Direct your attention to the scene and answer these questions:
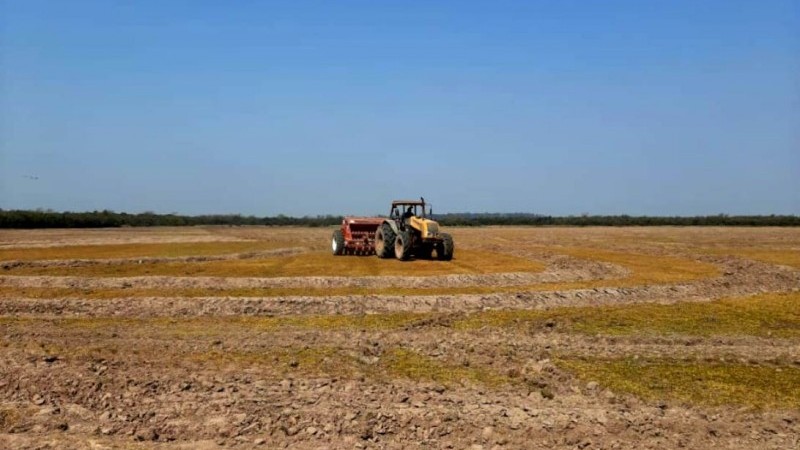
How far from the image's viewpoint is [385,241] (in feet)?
100

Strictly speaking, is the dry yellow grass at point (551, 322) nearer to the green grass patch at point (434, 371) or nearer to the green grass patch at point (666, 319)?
the green grass patch at point (666, 319)

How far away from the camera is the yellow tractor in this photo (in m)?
29.6

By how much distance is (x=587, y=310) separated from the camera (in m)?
16.9

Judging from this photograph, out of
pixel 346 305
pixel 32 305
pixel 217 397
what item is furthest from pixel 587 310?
pixel 32 305

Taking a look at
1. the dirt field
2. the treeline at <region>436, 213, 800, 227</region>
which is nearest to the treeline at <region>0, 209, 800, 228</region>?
the treeline at <region>436, 213, 800, 227</region>

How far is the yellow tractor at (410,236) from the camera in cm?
2956

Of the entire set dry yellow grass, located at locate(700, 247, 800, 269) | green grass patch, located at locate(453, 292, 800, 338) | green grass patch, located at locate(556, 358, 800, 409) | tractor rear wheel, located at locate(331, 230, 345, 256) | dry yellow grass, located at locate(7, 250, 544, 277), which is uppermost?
tractor rear wheel, located at locate(331, 230, 345, 256)

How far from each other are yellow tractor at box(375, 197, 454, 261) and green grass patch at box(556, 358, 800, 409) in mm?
18456

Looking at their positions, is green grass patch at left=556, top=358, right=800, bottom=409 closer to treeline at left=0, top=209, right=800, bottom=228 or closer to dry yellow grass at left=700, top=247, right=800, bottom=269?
dry yellow grass at left=700, top=247, right=800, bottom=269

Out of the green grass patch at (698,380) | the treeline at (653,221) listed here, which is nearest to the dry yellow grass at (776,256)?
the green grass patch at (698,380)

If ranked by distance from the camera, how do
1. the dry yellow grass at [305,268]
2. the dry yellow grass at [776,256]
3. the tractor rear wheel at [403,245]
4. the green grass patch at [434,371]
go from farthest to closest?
the dry yellow grass at [776,256] → the tractor rear wheel at [403,245] → the dry yellow grass at [305,268] → the green grass patch at [434,371]

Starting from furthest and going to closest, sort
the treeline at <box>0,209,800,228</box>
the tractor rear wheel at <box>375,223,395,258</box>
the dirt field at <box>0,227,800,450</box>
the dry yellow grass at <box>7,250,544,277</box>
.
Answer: the treeline at <box>0,209,800,228</box> < the tractor rear wheel at <box>375,223,395,258</box> < the dry yellow grass at <box>7,250,544,277</box> < the dirt field at <box>0,227,800,450</box>

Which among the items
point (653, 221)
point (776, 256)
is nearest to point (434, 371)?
point (776, 256)

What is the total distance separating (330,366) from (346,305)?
680 centimetres
